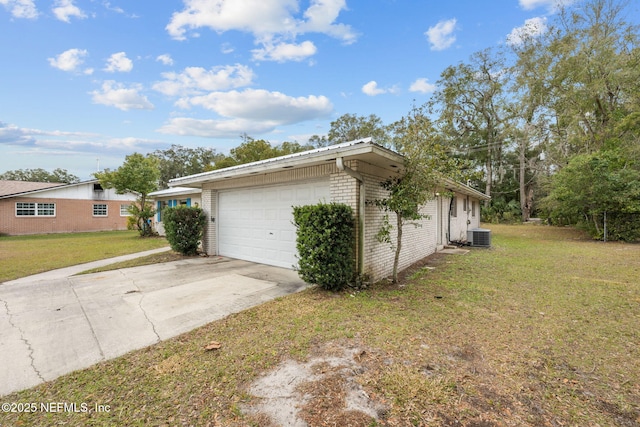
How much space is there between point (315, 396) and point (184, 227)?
26.1 ft

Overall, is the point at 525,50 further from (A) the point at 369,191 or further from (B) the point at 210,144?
(B) the point at 210,144

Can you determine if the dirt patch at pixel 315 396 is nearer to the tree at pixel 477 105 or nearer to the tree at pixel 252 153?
the tree at pixel 252 153

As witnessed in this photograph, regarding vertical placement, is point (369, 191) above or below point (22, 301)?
above

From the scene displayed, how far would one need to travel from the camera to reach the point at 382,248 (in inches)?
232

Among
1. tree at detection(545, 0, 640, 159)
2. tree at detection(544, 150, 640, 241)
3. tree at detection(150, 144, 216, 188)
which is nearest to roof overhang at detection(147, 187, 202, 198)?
tree at detection(544, 150, 640, 241)

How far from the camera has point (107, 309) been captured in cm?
420

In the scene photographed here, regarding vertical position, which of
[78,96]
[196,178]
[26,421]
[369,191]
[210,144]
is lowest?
[26,421]

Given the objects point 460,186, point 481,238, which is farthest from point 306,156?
point 481,238

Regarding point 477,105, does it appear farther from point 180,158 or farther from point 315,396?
point 180,158

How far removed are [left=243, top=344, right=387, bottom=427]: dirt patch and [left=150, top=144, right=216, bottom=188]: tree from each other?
41.6 meters

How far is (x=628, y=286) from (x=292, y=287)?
662 centimetres

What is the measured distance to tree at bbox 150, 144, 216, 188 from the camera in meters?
40.0

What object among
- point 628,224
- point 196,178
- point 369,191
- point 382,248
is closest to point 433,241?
point 382,248

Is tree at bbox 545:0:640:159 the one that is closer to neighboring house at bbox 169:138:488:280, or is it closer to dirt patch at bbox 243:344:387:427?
neighboring house at bbox 169:138:488:280
